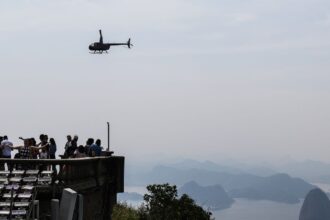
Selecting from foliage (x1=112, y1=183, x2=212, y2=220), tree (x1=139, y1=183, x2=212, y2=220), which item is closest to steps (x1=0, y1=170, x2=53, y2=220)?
foliage (x1=112, y1=183, x2=212, y2=220)

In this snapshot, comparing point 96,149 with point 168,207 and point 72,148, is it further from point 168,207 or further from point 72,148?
point 168,207

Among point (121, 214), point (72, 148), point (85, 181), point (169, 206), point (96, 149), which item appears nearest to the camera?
point (85, 181)

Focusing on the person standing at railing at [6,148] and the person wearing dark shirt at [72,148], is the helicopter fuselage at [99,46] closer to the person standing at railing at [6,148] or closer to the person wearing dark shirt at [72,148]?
the person wearing dark shirt at [72,148]

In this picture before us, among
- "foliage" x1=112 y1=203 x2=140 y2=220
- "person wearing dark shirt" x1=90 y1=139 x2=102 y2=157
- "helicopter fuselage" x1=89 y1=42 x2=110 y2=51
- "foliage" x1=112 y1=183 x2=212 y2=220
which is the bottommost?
"foliage" x1=112 y1=183 x2=212 y2=220

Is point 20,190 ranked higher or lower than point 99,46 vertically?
lower

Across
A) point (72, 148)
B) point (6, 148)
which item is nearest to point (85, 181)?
point (72, 148)

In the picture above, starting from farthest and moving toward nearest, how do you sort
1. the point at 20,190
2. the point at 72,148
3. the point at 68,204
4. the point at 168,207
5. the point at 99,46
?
the point at 168,207 → the point at 99,46 → the point at 72,148 → the point at 20,190 → the point at 68,204

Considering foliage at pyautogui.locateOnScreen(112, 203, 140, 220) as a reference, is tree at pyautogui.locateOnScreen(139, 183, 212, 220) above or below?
below

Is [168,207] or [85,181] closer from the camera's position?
[85,181]

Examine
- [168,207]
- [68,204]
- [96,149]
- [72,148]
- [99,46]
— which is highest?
[99,46]

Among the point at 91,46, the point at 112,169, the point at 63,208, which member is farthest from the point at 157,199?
the point at 63,208

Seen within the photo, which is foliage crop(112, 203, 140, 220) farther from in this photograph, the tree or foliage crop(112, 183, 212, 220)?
the tree
